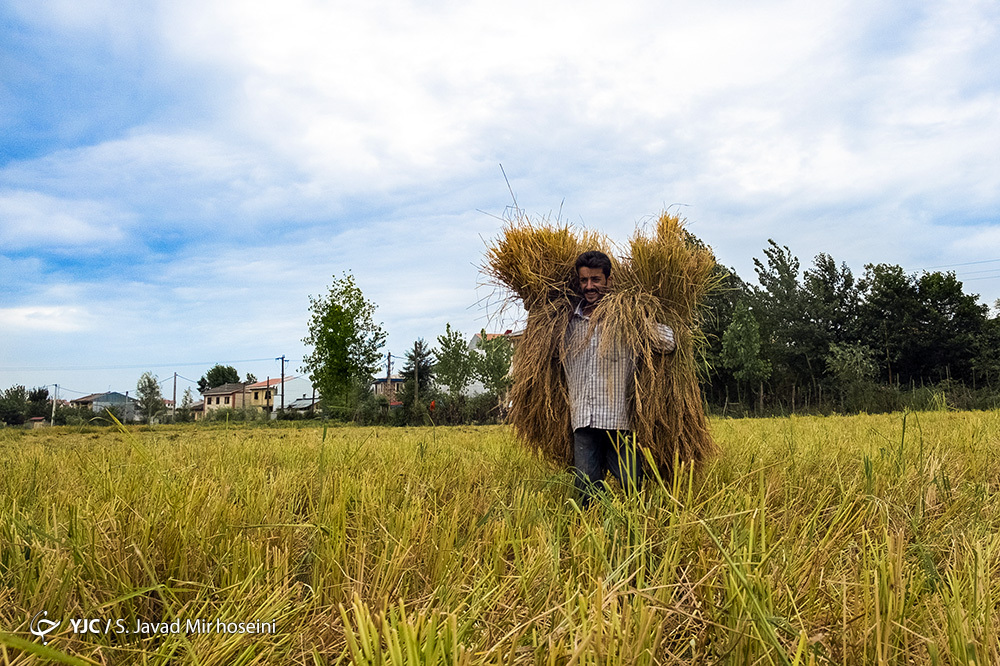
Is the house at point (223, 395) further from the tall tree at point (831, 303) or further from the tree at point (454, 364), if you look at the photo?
the tall tree at point (831, 303)

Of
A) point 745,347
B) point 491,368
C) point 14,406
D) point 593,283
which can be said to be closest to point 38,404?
point 14,406

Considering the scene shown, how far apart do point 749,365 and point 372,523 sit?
90.4ft

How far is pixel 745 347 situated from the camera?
2770cm

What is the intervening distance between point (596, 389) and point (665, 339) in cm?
47

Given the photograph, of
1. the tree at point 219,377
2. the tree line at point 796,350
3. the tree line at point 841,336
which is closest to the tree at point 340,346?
the tree line at point 796,350

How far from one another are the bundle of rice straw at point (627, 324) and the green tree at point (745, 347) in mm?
25153

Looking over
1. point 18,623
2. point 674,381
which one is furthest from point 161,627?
point 674,381

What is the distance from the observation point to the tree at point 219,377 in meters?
80.2

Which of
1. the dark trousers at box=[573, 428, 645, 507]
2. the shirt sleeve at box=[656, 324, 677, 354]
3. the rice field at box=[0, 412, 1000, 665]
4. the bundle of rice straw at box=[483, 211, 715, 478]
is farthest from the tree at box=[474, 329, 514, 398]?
the rice field at box=[0, 412, 1000, 665]

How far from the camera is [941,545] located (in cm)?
251

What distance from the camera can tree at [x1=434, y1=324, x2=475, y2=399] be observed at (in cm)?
2983

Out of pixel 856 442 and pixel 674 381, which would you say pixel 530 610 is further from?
pixel 856 442

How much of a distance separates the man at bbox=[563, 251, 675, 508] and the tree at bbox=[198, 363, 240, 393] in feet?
274

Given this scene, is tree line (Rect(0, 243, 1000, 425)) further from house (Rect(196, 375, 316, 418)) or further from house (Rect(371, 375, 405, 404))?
house (Rect(196, 375, 316, 418))
